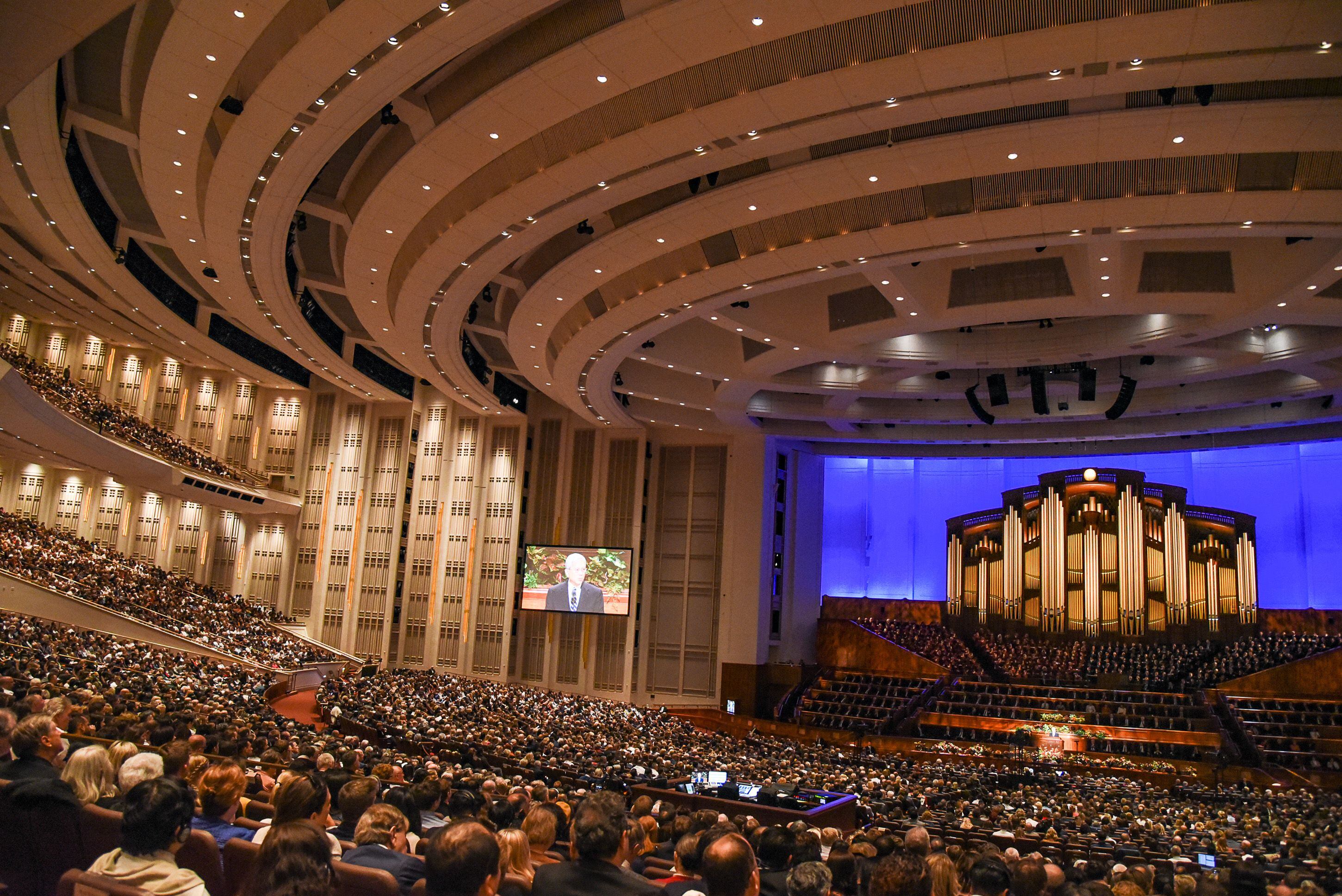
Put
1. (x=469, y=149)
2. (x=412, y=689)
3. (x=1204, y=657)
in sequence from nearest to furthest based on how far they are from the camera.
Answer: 1. (x=469, y=149)
2. (x=412, y=689)
3. (x=1204, y=657)

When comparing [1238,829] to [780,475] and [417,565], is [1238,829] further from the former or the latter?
[417,565]

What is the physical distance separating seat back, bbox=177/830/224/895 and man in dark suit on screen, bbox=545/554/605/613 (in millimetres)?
22858

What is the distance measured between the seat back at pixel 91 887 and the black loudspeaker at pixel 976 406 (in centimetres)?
1987

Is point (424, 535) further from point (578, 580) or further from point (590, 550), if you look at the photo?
point (590, 550)

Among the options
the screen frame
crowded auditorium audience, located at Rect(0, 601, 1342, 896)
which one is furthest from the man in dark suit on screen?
crowded auditorium audience, located at Rect(0, 601, 1342, 896)

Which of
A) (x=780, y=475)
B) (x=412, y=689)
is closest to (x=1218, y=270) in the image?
(x=780, y=475)

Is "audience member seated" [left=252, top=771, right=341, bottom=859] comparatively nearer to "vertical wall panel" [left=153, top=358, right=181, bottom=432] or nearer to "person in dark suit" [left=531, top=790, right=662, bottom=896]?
"person in dark suit" [left=531, top=790, right=662, bottom=896]

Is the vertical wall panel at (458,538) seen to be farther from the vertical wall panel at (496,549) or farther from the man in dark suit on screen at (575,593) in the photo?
the man in dark suit on screen at (575,593)

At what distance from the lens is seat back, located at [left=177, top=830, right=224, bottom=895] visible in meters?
2.95

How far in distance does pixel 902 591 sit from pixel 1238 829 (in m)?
17.1

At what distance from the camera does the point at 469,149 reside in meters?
12.1

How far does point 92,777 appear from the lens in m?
3.77

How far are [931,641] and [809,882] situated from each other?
79.4 ft

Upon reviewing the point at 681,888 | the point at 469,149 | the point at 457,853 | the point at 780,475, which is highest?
the point at 469,149
